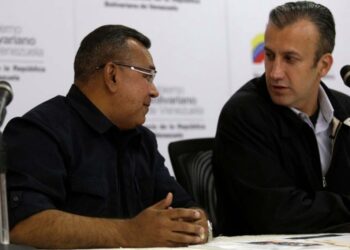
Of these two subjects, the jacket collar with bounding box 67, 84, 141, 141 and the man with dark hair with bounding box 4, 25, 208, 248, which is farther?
the jacket collar with bounding box 67, 84, 141, 141

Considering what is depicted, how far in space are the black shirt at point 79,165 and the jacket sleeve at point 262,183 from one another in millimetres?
280

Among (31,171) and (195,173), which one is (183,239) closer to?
(31,171)

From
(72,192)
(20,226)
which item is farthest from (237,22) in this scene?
(20,226)

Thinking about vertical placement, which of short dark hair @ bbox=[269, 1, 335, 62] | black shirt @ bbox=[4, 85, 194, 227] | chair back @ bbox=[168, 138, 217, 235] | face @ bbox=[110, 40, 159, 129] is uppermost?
short dark hair @ bbox=[269, 1, 335, 62]

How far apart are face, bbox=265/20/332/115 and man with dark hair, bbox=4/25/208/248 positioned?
24.8 inches

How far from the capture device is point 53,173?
7.64 feet

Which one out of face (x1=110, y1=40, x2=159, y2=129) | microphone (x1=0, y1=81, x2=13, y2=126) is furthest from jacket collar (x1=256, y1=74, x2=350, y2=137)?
microphone (x1=0, y1=81, x2=13, y2=126)

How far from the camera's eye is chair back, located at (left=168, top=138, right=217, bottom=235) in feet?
10.6

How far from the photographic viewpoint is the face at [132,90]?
2686 millimetres

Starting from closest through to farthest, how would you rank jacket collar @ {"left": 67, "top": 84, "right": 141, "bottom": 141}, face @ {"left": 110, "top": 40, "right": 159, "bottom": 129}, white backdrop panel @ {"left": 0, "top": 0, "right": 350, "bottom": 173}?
jacket collar @ {"left": 67, "top": 84, "right": 141, "bottom": 141} < face @ {"left": 110, "top": 40, "right": 159, "bottom": 129} < white backdrop panel @ {"left": 0, "top": 0, "right": 350, "bottom": 173}

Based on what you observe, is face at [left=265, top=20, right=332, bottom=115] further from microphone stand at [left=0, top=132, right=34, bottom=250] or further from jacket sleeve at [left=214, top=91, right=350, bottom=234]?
microphone stand at [left=0, top=132, right=34, bottom=250]

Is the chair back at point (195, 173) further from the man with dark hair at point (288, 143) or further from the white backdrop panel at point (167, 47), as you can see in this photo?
the white backdrop panel at point (167, 47)

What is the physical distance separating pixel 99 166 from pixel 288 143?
932 millimetres

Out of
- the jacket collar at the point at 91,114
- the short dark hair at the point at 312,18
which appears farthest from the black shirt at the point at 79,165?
the short dark hair at the point at 312,18
